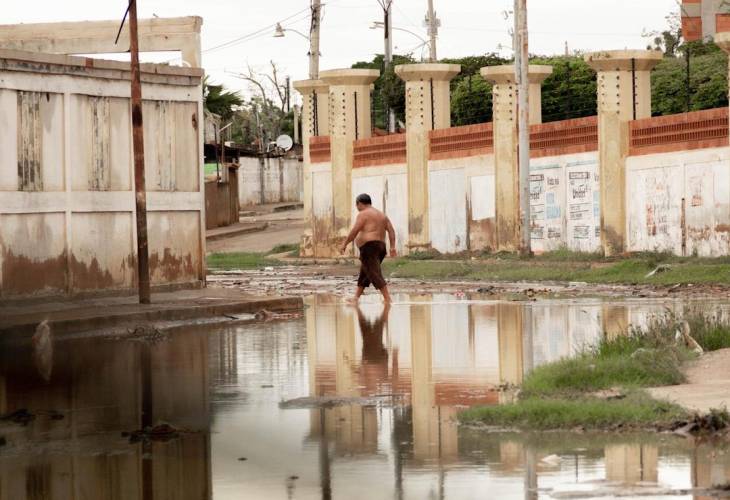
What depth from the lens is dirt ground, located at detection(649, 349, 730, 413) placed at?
10.9 metres

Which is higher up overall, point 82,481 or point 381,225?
point 381,225

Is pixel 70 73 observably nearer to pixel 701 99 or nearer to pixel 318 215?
pixel 318 215

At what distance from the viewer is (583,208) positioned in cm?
3641

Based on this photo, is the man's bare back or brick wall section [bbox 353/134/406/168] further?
brick wall section [bbox 353/134/406/168]

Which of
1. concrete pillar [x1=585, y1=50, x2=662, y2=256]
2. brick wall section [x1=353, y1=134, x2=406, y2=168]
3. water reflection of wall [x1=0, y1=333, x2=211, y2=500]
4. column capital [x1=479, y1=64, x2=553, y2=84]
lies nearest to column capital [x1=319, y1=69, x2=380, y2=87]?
brick wall section [x1=353, y1=134, x2=406, y2=168]

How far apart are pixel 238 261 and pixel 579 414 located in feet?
113

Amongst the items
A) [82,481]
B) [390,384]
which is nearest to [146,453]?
[82,481]

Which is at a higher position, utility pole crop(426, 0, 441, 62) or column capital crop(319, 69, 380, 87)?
utility pole crop(426, 0, 441, 62)

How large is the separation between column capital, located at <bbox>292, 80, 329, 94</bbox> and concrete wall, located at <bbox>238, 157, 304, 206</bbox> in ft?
83.7

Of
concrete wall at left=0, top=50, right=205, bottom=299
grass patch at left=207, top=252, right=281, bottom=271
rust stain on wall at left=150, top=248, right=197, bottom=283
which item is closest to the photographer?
concrete wall at left=0, top=50, right=205, bottom=299

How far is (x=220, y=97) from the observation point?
77.3m

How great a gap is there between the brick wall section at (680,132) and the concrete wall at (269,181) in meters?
38.9

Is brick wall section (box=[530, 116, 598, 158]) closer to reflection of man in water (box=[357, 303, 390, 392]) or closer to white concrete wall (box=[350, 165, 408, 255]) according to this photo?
white concrete wall (box=[350, 165, 408, 255])

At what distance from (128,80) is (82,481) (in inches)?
612
